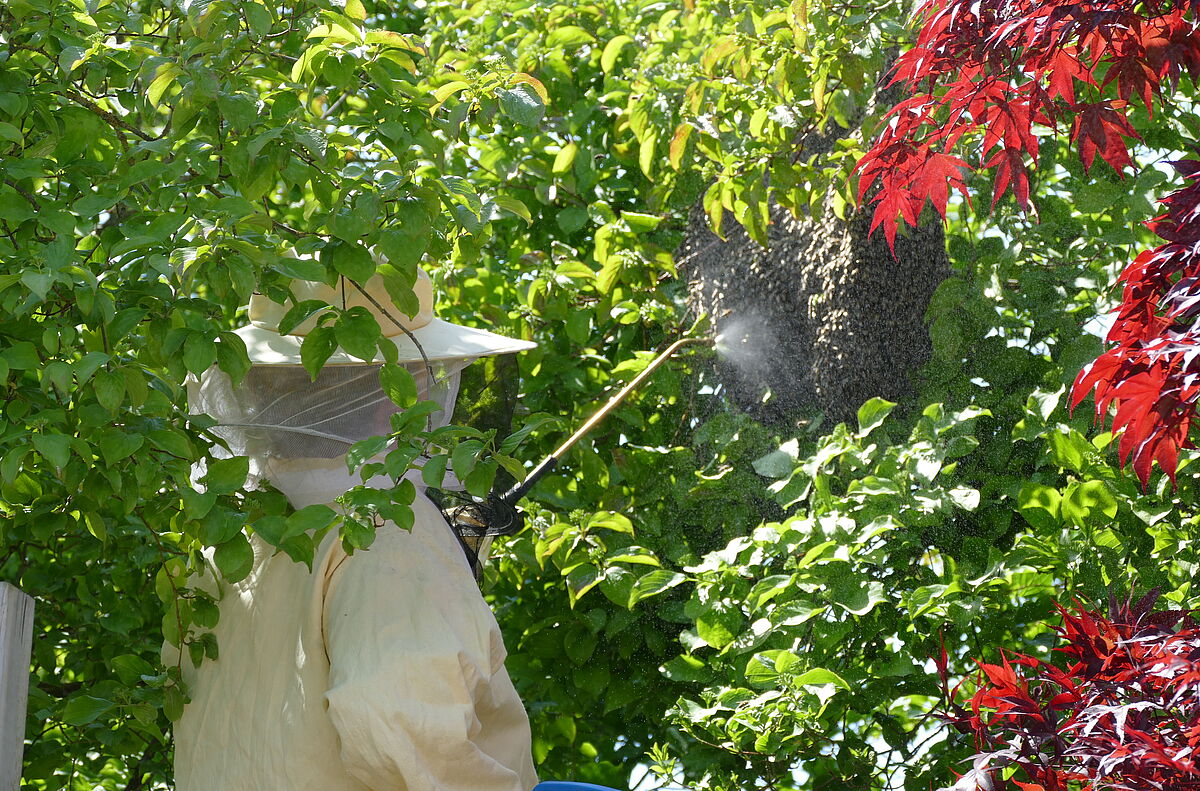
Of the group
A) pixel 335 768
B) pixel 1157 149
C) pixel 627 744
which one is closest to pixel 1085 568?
pixel 1157 149

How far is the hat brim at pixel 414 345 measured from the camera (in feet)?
6.07

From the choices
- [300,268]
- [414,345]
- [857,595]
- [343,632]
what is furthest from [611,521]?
[300,268]

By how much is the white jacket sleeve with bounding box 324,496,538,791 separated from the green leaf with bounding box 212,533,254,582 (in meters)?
0.18

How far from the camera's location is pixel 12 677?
5.74 feet

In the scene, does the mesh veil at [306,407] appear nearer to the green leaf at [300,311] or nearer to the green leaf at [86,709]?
the green leaf at [300,311]

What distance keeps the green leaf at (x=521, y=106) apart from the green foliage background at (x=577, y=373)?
0.05 ft

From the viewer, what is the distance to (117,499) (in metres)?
1.91

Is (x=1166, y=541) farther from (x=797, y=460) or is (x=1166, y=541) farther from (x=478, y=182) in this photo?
(x=478, y=182)

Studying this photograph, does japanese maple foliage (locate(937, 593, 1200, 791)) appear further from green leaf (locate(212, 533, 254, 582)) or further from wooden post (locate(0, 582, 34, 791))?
wooden post (locate(0, 582, 34, 791))

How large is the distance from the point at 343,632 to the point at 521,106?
0.83 metres

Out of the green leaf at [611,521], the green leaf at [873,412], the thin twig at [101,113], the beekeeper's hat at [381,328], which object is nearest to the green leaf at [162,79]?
the thin twig at [101,113]

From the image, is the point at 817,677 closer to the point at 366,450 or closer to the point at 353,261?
the point at 366,450

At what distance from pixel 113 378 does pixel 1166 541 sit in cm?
180

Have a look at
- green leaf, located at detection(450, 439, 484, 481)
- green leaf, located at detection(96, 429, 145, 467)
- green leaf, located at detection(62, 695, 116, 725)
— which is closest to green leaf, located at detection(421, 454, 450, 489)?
green leaf, located at detection(450, 439, 484, 481)
